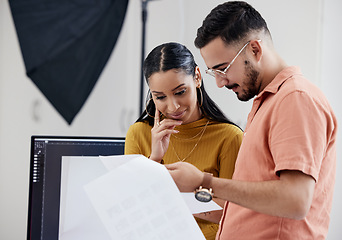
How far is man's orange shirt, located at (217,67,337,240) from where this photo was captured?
0.73 m

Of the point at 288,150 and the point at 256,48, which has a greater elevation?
the point at 256,48

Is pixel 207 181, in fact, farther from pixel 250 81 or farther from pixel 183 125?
pixel 183 125

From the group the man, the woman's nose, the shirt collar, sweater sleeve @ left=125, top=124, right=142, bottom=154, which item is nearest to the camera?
the man

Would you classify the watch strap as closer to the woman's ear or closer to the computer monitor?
the woman's ear

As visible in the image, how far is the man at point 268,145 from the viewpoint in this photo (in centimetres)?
73

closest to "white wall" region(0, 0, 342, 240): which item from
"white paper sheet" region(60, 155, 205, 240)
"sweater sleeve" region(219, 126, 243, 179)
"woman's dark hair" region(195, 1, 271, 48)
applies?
"sweater sleeve" region(219, 126, 243, 179)

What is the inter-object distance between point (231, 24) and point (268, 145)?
0.32 meters

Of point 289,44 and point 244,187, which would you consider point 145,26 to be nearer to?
point 289,44

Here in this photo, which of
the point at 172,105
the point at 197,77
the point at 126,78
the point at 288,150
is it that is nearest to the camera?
the point at 288,150

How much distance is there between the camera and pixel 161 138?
125 cm

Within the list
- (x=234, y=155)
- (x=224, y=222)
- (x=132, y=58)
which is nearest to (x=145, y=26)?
(x=132, y=58)

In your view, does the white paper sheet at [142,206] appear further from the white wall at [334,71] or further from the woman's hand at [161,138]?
the white wall at [334,71]

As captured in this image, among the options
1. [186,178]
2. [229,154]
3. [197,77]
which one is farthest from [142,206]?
[197,77]

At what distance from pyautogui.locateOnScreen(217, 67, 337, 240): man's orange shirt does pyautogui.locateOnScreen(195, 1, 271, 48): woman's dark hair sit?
0.14 m
